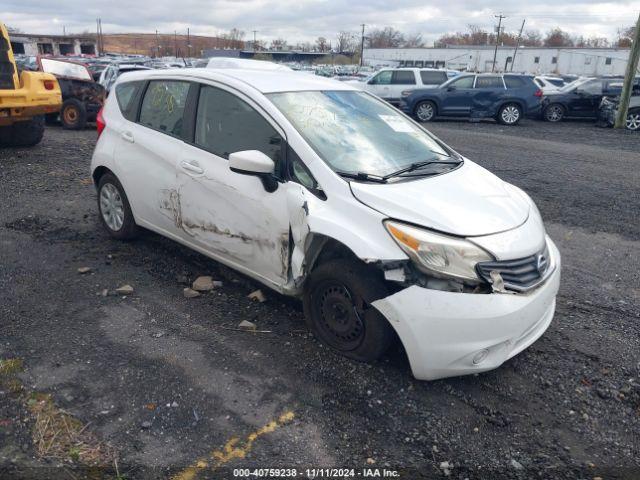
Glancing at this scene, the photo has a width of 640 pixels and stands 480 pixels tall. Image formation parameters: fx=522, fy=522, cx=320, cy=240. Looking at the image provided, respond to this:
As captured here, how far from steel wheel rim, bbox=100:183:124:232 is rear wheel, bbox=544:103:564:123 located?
1699cm

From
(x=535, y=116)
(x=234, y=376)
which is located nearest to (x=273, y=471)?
(x=234, y=376)

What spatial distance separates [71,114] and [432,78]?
1222cm

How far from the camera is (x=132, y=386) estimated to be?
308cm

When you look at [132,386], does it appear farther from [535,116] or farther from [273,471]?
[535,116]

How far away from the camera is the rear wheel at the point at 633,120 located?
1642 cm

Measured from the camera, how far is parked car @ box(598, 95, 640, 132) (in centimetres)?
1645

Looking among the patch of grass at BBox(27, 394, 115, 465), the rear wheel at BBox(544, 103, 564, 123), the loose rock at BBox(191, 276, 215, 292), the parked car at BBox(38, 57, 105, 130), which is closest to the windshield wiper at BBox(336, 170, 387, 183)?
the loose rock at BBox(191, 276, 215, 292)

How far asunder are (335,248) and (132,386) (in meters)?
1.48

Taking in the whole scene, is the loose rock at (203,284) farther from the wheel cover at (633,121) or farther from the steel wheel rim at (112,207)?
the wheel cover at (633,121)

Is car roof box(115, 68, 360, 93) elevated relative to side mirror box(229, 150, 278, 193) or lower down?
elevated

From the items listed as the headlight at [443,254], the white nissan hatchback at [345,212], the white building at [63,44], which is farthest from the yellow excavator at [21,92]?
the white building at [63,44]

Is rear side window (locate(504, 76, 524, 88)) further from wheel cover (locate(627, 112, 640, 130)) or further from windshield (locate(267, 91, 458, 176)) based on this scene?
windshield (locate(267, 91, 458, 176))

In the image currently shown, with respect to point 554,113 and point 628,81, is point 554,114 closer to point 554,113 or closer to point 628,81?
point 554,113

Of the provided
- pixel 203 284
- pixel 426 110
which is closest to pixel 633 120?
pixel 426 110
